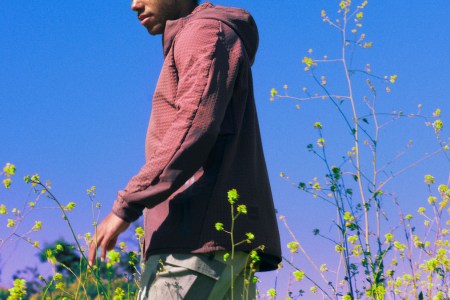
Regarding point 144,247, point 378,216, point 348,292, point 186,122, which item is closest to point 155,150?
point 186,122

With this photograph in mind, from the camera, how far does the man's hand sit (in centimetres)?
252

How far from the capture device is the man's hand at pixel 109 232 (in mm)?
2521

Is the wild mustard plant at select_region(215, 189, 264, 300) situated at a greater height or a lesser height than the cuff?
greater

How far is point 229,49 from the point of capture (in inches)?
107

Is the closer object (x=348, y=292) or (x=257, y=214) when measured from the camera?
(x=257, y=214)

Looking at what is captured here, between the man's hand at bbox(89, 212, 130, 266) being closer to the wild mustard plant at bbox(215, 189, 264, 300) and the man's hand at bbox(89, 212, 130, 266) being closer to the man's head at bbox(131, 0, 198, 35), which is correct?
the wild mustard plant at bbox(215, 189, 264, 300)

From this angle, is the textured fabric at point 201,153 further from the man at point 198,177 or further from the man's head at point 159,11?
the man's head at point 159,11

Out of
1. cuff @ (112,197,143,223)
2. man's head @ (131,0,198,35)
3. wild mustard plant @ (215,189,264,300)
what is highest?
man's head @ (131,0,198,35)

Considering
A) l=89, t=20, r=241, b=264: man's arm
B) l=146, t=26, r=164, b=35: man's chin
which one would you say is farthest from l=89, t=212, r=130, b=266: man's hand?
l=146, t=26, r=164, b=35: man's chin

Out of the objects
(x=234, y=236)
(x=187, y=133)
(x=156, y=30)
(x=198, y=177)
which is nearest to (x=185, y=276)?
(x=234, y=236)

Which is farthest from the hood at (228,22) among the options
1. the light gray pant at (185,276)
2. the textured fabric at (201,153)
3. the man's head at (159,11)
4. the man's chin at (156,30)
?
the light gray pant at (185,276)

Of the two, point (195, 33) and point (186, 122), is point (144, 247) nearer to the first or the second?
point (186, 122)

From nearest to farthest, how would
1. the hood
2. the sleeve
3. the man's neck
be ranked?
the sleeve, the hood, the man's neck

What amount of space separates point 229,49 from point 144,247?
2.59ft
